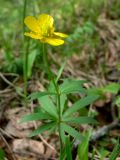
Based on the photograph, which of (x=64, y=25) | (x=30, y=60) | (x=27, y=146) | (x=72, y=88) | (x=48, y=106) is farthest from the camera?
(x=64, y=25)

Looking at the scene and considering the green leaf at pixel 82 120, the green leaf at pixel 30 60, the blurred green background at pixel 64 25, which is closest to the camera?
the green leaf at pixel 82 120

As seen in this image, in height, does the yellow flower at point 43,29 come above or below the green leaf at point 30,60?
above

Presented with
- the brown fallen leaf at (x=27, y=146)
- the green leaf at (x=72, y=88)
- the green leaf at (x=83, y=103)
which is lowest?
the brown fallen leaf at (x=27, y=146)

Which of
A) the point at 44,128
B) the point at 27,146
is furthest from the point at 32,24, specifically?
the point at 27,146

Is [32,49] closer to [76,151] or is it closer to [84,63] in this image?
[84,63]

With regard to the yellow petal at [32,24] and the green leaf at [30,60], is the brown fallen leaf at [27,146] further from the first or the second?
the yellow petal at [32,24]

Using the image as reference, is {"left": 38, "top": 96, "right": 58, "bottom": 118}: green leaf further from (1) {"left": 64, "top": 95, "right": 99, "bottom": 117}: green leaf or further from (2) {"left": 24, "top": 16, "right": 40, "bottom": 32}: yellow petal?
(2) {"left": 24, "top": 16, "right": 40, "bottom": 32}: yellow petal

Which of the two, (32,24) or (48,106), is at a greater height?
(32,24)

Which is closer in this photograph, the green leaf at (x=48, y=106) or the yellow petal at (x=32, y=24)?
the yellow petal at (x=32, y=24)

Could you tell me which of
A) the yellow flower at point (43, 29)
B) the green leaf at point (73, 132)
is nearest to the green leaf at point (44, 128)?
the green leaf at point (73, 132)

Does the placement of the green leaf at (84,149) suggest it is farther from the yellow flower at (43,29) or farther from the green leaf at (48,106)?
the yellow flower at (43,29)

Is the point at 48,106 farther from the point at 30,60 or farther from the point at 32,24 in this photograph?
the point at 30,60

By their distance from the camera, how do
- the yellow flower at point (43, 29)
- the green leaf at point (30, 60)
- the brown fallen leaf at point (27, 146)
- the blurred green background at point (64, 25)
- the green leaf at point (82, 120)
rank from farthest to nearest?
the blurred green background at point (64, 25)
the green leaf at point (30, 60)
the brown fallen leaf at point (27, 146)
the green leaf at point (82, 120)
the yellow flower at point (43, 29)

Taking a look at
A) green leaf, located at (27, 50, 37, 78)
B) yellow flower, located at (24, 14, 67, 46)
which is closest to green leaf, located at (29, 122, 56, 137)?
yellow flower, located at (24, 14, 67, 46)
